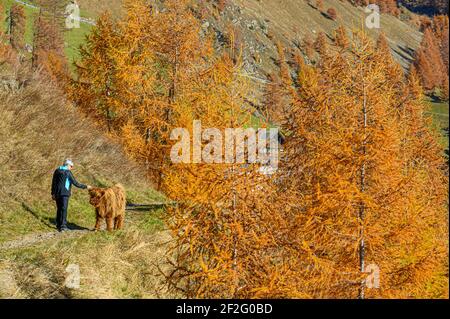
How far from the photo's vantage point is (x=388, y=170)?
812 centimetres

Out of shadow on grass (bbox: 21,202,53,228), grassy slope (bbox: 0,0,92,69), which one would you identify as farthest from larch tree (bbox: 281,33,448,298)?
grassy slope (bbox: 0,0,92,69)

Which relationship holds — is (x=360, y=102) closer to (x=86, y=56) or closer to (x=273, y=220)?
(x=273, y=220)

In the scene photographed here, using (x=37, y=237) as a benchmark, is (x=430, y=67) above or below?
above

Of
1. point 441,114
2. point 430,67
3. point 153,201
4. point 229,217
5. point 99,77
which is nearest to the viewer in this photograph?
point 229,217

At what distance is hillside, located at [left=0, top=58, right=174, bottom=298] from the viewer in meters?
8.24

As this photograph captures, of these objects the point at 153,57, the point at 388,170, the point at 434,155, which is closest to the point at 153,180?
the point at 153,57

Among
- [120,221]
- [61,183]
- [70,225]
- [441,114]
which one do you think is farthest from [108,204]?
[441,114]

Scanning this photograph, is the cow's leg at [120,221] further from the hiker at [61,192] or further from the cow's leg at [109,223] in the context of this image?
the hiker at [61,192]

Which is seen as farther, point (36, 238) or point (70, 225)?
point (70, 225)

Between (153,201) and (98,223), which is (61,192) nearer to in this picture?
(98,223)

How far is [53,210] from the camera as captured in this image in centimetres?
1214

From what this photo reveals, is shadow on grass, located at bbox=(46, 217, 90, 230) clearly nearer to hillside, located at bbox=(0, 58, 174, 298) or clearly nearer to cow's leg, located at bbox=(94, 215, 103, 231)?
hillside, located at bbox=(0, 58, 174, 298)

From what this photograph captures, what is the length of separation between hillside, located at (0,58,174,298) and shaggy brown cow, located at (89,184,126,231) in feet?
1.39

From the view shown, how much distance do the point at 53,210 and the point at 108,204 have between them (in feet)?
7.67
